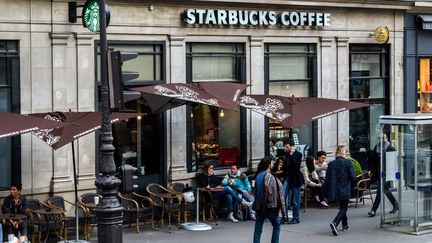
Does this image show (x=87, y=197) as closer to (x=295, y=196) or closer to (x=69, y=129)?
(x=69, y=129)

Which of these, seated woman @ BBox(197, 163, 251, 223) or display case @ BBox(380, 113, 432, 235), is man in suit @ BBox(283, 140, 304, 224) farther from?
display case @ BBox(380, 113, 432, 235)

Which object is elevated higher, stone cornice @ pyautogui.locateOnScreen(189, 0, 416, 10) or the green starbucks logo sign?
stone cornice @ pyautogui.locateOnScreen(189, 0, 416, 10)

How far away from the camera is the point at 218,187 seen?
18469 millimetres

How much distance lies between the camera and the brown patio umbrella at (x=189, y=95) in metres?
16.7

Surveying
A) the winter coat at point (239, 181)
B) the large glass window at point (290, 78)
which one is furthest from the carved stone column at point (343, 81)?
the winter coat at point (239, 181)

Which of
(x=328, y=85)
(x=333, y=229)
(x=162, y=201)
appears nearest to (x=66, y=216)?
(x=162, y=201)

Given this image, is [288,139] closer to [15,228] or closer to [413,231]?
[413,231]

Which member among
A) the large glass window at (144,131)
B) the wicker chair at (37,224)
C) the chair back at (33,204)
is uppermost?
the large glass window at (144,131)

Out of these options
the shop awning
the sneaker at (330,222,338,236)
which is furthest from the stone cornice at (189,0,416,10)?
the sneaker at (330,222,338,236)

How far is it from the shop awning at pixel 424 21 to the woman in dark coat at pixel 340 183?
9.44m

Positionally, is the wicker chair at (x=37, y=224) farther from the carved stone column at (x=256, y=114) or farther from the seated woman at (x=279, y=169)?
the carved stone column at (x=256, y=114)

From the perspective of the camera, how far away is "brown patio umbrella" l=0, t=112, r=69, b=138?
13.3 m

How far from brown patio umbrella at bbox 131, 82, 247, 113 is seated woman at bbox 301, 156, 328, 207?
11.6 feet

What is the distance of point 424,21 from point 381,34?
209cm
